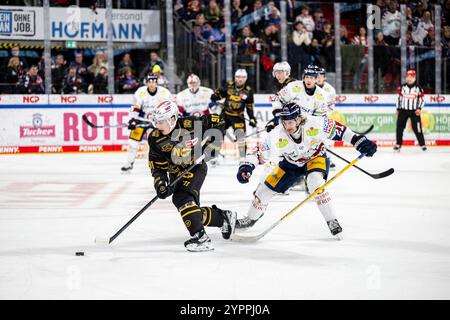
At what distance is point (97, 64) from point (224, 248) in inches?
338

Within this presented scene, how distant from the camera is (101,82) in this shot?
13.0 metres

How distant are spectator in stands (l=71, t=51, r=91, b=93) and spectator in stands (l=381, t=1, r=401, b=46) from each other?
18.2 ft

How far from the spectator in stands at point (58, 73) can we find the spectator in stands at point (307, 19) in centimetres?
433

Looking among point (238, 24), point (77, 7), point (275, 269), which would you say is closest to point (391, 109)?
point (238, 24)

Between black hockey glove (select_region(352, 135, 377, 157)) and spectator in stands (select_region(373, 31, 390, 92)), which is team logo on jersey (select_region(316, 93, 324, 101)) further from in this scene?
spectator in stands (select_region(373, 31, 390, 92))

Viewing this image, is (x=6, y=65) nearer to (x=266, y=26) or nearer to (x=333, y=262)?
(x=266, y=26)

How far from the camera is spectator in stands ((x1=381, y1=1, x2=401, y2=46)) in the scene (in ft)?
46.6

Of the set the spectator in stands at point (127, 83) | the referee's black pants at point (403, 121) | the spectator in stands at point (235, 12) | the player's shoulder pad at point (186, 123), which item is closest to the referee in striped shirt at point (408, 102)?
the referee's black pants at point (403, 121)

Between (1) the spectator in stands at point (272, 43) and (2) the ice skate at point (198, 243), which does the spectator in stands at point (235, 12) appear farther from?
(2) the ice skate at point (198, 243)

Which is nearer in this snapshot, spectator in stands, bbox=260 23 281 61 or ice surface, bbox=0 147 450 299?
ice surface, bbox=0 147 450 299

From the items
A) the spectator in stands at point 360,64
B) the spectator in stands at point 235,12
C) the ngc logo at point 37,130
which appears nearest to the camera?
the ngc logo at point 37,130

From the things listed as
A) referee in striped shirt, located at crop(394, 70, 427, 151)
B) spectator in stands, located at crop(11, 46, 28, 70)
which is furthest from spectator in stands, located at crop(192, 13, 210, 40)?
referee in striped shirt, located at crop(394, 70, 427, 151)

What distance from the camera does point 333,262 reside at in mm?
4453

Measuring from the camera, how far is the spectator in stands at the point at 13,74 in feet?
41.1
